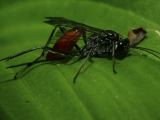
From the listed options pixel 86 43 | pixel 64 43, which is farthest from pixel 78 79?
pixel 86 43

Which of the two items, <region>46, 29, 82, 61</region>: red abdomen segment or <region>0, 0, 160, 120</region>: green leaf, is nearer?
<region>0, 0, 160, 120</region>: green leaf

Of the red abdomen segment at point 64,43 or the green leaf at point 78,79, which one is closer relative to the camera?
the green leaf at point 78,79

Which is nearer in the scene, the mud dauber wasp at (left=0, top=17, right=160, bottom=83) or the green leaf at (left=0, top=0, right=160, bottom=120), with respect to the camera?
the green leaf at (left=0, top=0, right=160, bottom=120)

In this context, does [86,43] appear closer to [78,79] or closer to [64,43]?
[64,43]

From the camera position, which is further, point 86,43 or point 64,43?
point 86,43
